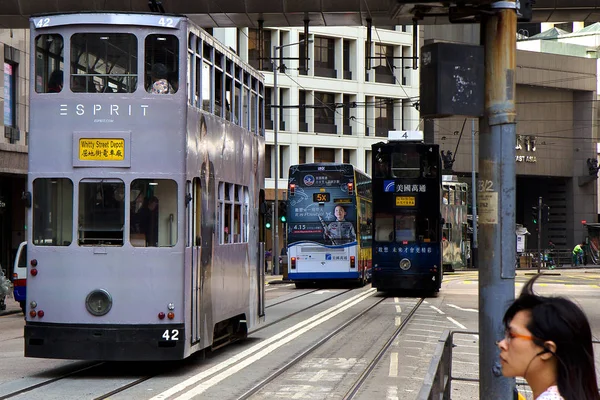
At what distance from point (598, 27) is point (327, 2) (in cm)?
6690

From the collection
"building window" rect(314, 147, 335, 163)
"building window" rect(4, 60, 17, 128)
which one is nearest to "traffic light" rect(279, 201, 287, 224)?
"building window" rect(4, 60, 17, 128)

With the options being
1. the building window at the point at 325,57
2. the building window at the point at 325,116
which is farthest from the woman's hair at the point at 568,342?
the building window at the point at 325,57

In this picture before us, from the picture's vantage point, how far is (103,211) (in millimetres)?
12508

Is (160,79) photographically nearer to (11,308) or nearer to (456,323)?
(456,323)

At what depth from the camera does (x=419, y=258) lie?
101 feet

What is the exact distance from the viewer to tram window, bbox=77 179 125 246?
1248 centimetres

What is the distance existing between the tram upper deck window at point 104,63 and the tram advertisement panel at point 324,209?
2204 cm

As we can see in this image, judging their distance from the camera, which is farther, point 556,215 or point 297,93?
point 556,215

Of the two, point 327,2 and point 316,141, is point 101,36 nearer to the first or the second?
point 327,2

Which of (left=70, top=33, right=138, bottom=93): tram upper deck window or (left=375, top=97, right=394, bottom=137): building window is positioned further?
(left=375, top=97, right=394, bottom=137): building window

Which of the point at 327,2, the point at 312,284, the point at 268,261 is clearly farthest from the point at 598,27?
the point at 327,2

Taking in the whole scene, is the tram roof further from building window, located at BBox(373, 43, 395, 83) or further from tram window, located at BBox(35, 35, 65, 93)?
building window, located at BBox(373, 43, 395, 83)

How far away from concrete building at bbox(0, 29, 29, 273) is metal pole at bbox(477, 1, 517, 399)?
86.6ft

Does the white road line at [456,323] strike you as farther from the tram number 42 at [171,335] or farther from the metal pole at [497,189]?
the metal pole at [497,189]
